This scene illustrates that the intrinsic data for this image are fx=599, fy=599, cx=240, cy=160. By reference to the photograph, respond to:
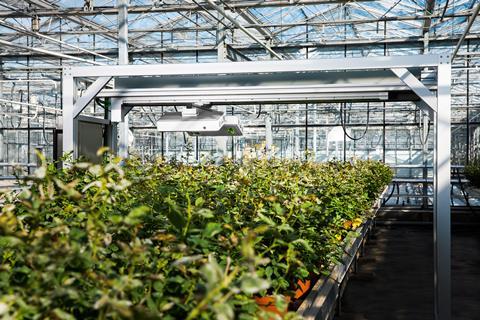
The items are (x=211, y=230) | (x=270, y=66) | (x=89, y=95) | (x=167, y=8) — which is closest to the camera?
(x=211, y=230)

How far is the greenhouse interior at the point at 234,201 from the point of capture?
4.21 feet

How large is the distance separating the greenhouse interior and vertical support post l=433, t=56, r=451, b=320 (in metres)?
0.01

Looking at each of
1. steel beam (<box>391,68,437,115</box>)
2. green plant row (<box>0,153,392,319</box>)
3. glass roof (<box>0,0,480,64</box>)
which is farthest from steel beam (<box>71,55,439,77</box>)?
glass roof (<box>0,0,480,64</box>)

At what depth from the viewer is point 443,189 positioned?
13.0 ft

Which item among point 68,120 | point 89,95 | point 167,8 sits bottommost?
point 68,120

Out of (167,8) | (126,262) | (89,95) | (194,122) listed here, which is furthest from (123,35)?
(126,262)

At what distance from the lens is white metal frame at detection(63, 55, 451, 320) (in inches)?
155

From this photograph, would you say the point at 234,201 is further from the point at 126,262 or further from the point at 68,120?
the point at 68,120

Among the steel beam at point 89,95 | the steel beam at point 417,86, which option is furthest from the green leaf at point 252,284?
the steel beam at point 89,95

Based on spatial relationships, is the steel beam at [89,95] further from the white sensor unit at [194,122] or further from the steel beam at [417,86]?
the steel beam at [417,86]

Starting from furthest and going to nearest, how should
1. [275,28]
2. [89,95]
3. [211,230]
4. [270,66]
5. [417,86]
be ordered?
1. [275,28]
2. [89,95]
3. [270,66]
4. [417,86]
5. [211,230]

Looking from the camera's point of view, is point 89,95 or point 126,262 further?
point 89,95

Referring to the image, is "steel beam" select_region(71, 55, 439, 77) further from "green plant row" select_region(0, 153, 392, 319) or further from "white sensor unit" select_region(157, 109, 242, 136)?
"green plant row" select_region(0, 153, 392, 319)

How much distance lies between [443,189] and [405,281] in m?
2.48
